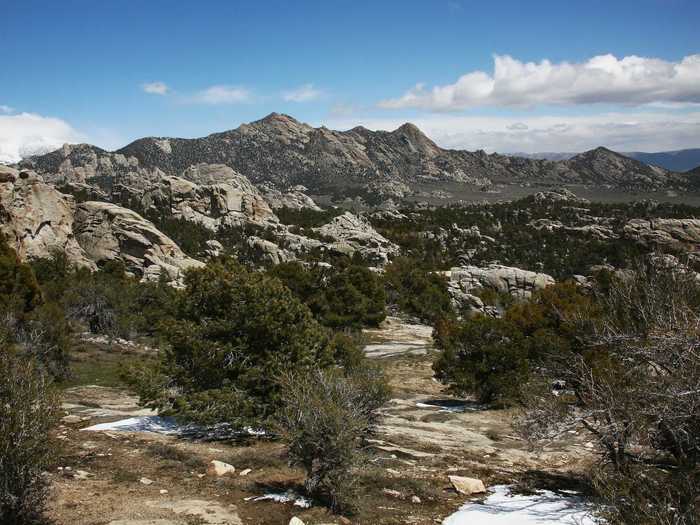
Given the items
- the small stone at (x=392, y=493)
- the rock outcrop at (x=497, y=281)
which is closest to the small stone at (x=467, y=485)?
the small stone at (x=392, y=493)

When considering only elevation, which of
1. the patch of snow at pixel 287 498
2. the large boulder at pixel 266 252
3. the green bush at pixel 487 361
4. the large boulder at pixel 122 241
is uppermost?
the large boulder at pixel 122 241

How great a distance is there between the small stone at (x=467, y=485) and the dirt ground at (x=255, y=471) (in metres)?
0.21

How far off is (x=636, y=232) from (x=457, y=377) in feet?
308

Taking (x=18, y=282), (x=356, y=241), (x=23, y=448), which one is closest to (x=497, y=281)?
(x=356, y=241)

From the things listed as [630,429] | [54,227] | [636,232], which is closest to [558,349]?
[630,429]

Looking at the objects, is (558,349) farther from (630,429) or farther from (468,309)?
(468,309)

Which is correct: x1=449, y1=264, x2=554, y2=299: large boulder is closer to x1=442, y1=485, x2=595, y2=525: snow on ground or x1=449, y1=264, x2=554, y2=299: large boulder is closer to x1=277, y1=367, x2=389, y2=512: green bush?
x1=442, y1=485, x2=595, y2=525: snow on ground

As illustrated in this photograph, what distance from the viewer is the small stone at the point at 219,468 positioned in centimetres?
1119

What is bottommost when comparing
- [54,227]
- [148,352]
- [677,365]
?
[148,352]

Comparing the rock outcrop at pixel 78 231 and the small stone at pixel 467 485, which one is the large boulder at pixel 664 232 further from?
the small stone at pixel 467 485

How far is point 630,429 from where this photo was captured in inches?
344

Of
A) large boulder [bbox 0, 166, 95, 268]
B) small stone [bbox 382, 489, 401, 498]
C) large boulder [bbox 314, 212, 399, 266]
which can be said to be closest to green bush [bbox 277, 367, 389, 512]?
small stone [bbox 382, 489, 401, 498]

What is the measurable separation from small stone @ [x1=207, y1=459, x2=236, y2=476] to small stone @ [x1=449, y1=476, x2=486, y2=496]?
4.74m

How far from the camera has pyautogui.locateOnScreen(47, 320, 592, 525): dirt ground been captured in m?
8.98
